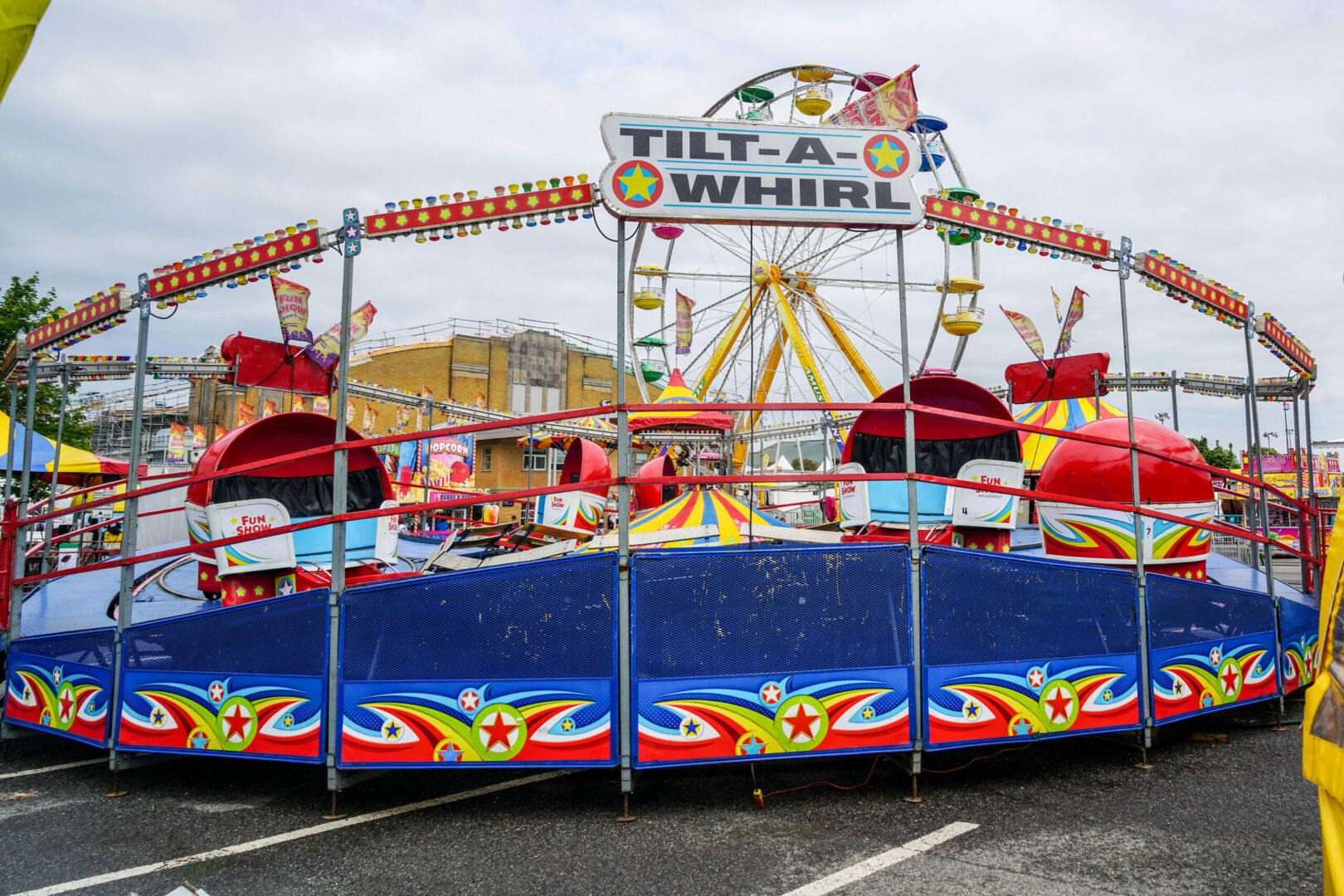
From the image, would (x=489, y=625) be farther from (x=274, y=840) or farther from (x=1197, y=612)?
(x=1197, y=612)

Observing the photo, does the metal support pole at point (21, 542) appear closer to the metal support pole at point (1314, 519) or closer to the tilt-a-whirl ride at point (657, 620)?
the tilt-a-whirl ride at point (657, 620)

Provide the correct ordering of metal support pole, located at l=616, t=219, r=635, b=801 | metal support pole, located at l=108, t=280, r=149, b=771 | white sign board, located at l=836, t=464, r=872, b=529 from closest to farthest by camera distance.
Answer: metal support pole, located at l=616, t=219, r=635, b=801
metal support pole, located at l=108, t=280, r=149, b=771
white sign board, located at l=836, t=464, r=872, b=529

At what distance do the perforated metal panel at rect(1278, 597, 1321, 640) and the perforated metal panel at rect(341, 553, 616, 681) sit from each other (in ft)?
18.7

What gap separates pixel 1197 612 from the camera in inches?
238

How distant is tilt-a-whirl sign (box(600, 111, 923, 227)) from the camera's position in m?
5.17

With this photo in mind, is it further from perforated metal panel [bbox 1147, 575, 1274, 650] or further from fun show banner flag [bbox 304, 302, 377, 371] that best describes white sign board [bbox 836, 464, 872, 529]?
fun show banner flag [bbox 304, 302, 377, 371]

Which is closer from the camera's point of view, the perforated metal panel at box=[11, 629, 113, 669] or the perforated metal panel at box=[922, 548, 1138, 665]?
the perforated metal panel at box=[922, 548, 1138, 665]

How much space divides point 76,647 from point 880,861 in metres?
5.47

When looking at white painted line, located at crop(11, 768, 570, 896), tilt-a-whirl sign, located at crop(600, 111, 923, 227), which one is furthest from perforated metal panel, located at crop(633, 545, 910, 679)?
tilt-a-whirl sign, located at crop(600, 111, 923, 227)

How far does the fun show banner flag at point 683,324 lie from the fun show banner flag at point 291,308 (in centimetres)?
1358

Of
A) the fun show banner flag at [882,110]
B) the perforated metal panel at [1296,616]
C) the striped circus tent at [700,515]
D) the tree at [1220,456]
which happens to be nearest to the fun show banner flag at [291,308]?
the striped circus tent at [700,515]

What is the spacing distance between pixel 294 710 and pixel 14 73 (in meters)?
3.84

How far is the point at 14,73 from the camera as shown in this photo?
2.15 metres

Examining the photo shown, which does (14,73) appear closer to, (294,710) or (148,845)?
(294,710)
